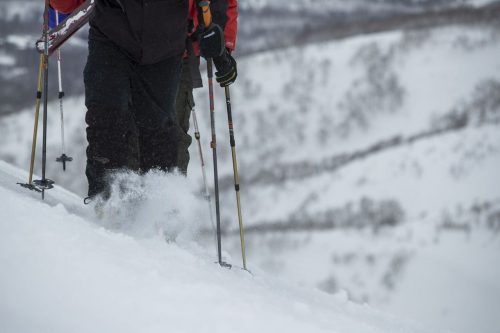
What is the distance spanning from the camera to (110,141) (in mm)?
3346

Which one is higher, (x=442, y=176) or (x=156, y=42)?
(x=442, y=176)

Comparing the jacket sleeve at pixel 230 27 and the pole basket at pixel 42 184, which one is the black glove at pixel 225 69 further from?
the pole basket at pixel 42 184

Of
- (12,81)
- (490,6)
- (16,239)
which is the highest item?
(490,6)

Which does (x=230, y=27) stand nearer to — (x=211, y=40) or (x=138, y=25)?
(x=211, y=40)

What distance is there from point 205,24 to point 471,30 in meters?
110

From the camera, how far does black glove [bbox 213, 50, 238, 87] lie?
156 inches

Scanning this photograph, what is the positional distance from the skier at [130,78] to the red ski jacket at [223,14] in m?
0.32

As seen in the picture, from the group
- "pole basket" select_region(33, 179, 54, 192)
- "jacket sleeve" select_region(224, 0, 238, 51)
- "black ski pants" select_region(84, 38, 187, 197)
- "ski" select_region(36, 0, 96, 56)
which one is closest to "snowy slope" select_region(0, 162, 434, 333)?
"black ski pants" select_region(84, 38, 187, 197)

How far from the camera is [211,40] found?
3748 millimetres

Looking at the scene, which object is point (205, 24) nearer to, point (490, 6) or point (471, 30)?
point (471, 30)

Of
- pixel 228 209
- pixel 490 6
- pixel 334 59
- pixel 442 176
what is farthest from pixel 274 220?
pixel 490 6

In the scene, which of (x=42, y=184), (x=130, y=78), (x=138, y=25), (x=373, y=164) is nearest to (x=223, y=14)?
(x=138, y=25)

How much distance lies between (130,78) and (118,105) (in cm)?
27

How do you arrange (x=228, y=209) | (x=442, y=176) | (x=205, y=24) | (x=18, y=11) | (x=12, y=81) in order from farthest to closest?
(x=18, y=11) → (x=12, y=81) → (x=228, y=209) → (x=442, y=176) → (x=205, y=24)
